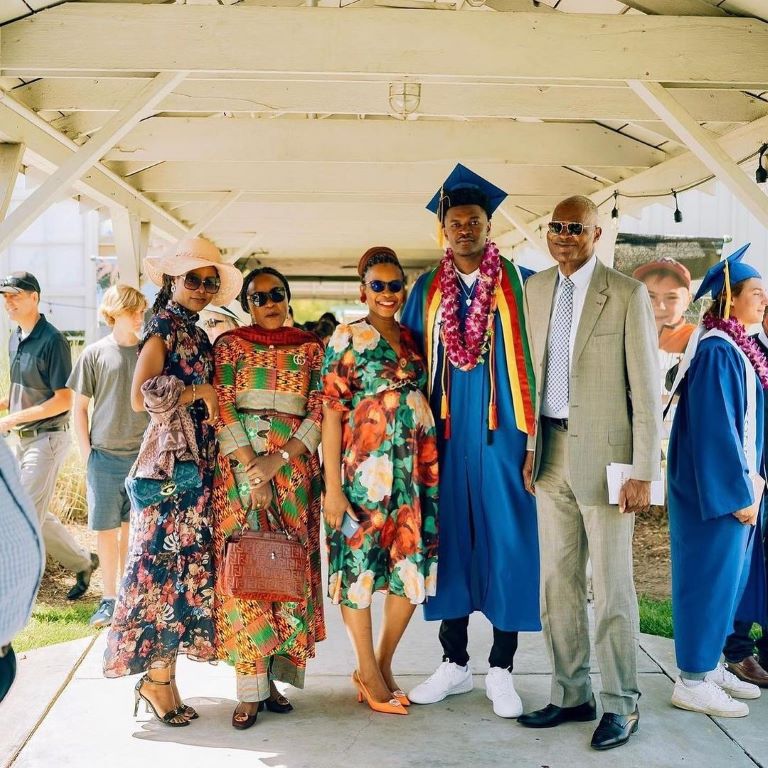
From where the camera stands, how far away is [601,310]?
11.9 feet

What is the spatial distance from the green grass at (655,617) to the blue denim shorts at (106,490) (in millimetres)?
3037

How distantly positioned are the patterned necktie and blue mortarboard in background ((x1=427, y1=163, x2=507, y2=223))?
553 millimetres

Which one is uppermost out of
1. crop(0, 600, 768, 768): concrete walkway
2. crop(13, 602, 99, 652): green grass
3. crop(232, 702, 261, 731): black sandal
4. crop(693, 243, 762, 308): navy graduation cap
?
crop(693, 243, 762, 308): navy graduation cap

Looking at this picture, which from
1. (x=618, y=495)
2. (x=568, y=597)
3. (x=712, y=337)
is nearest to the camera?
(x=618, y=495)

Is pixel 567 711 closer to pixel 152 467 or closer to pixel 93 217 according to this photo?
pixel 152 467

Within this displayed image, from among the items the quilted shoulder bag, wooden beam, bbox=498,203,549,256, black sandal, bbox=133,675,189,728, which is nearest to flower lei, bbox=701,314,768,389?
the quilted shoulder bag

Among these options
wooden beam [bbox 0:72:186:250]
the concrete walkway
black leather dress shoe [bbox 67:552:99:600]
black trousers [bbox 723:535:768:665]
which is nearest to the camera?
the concrete walkway

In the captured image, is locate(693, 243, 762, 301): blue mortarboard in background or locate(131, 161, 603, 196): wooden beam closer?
locate(693, 243, 762, 301): blue mortarboard in background

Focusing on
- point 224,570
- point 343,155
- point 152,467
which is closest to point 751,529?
point 224,570

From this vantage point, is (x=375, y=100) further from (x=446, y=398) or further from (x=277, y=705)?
(x=277, y=705)

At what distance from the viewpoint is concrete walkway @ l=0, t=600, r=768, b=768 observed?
3.55 meters

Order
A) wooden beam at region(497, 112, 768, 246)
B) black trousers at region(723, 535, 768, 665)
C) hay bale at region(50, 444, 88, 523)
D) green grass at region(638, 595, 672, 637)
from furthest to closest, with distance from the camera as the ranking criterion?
hay bale at region(50, 444, 88, 523)
wooden beam at region(497, 112, 768, 246)
green grass at region(638, 595, 672, 637)
black trousers at region(723, 535, 768, 665)

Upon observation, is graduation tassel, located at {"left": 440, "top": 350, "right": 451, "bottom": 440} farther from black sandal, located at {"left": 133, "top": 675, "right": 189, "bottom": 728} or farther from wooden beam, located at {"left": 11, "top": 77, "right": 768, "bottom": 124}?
wooden beam, located at {"left": 11, "top": 77, "right": 768, "bottom": 124}

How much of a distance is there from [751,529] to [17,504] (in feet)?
11.2
